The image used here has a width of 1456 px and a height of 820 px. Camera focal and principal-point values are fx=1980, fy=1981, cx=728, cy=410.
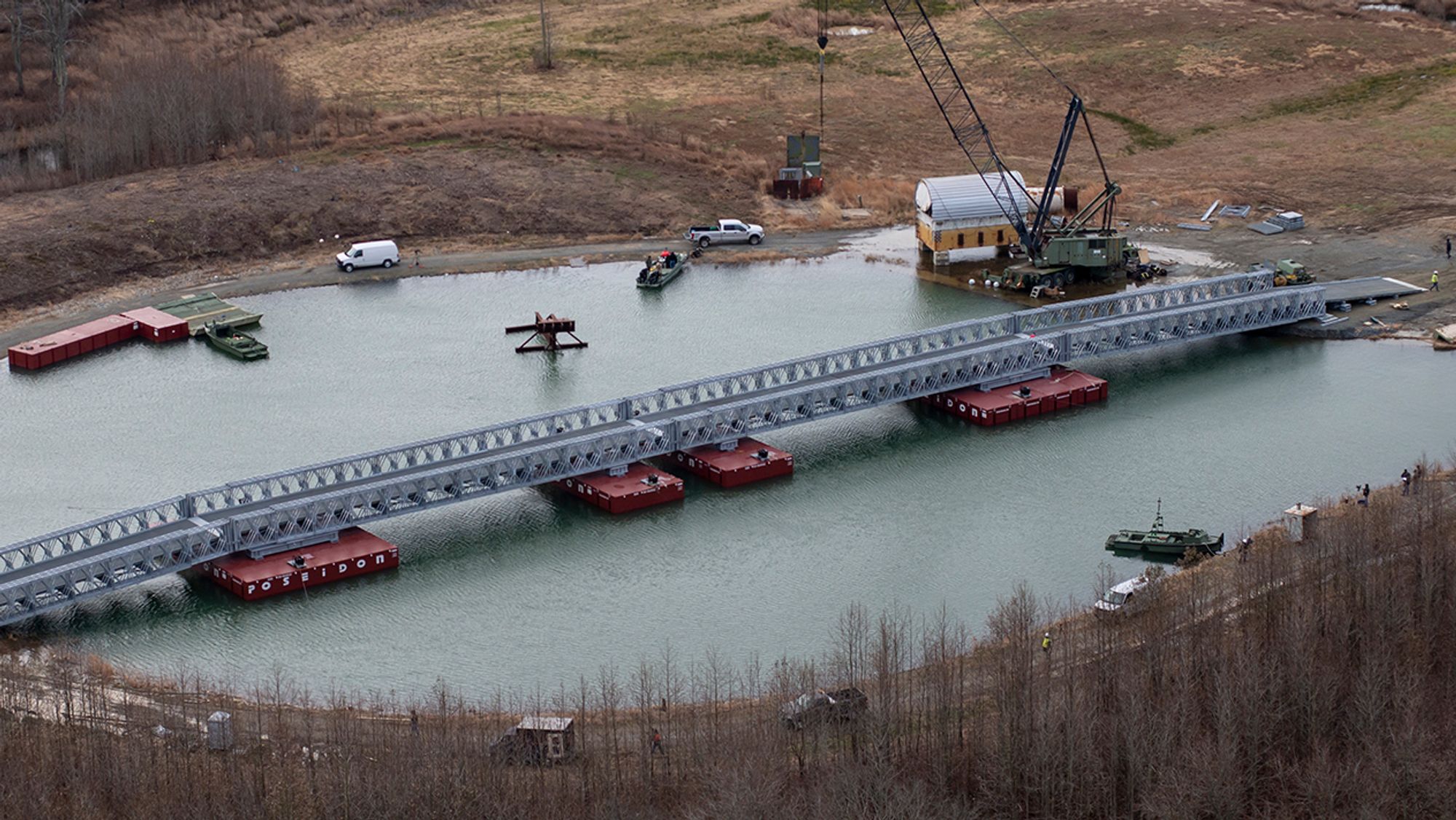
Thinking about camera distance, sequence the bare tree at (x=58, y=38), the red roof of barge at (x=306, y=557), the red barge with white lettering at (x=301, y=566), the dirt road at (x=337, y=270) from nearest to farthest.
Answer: the red barge with white lettering at (x=301, y=566)
the red roof of barge at (x=306, y=557)
the dirt road at (x=337, y=270)
the bare tree at (x=58, y=38)

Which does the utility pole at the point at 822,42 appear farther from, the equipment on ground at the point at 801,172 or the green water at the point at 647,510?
the green water at the point at 647,510

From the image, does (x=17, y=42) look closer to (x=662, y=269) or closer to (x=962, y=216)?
(x=662, y=269)

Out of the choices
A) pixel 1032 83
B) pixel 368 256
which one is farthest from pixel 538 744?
pixel 1032 83

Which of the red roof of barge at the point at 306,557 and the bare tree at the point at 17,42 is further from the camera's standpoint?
the bare tree at the point at 17,42

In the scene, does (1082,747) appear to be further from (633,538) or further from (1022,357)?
(1022,357)

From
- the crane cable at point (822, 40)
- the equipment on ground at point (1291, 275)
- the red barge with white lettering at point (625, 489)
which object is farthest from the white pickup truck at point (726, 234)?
the red barge with white lettering at point (625, 489)

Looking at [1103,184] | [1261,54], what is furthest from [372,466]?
[1261,54]

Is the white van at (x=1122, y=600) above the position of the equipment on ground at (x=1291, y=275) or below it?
below
